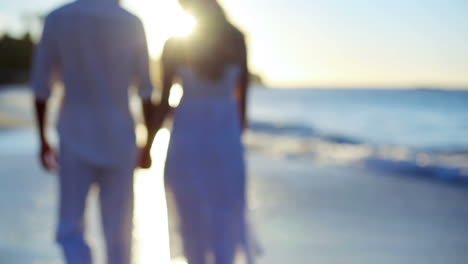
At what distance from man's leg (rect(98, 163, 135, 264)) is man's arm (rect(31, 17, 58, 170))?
293 mm

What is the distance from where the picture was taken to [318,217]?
5961 mm

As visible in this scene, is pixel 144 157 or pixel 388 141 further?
pixel 388 141

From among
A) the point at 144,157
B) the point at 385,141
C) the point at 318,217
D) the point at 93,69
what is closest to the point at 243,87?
the point at 144,157

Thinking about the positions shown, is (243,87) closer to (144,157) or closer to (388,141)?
(144,157)

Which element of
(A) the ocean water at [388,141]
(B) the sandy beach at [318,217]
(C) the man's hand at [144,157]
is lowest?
(A) the ocean water at [388,141]

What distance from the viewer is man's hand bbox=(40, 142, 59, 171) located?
3.02 meters

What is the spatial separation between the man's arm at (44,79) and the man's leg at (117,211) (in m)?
0.29

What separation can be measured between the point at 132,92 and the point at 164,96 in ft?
0.54

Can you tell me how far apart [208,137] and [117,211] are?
58 centimetres

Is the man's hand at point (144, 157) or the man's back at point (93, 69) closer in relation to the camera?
the man's back at point (93, 69)

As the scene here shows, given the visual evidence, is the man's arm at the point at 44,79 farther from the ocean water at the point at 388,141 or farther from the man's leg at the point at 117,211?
the ocean water at the point at 388,141

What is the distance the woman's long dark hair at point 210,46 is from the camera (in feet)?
9.62

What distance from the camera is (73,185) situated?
114 inches

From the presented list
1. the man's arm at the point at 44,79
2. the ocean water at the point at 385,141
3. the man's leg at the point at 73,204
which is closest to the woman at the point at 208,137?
the man's leg at the point at 73,204
